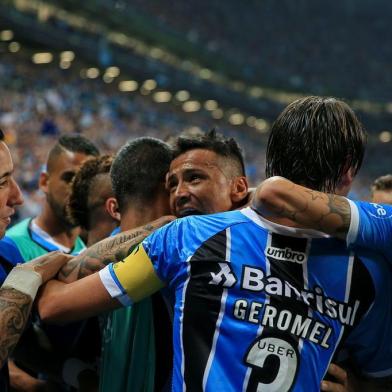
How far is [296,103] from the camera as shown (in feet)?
6.59

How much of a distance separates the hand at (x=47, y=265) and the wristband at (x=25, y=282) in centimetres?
3

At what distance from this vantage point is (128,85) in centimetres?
3328

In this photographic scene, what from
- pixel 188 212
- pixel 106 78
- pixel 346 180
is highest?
pixel 106 78

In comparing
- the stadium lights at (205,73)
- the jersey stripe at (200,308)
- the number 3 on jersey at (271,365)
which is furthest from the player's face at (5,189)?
the stadium lights at (205,73)

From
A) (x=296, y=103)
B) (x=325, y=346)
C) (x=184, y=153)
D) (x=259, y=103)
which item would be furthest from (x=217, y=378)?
(x=259, y=103)

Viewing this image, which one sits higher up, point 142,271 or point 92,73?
point 92,73

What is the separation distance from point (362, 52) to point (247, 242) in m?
45.6

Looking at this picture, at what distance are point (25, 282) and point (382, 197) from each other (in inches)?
82.9

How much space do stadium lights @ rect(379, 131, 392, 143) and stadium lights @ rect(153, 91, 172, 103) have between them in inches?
605

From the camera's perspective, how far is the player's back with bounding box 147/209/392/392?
6.14 feet

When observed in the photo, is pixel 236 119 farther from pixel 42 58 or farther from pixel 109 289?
pixel 109 289

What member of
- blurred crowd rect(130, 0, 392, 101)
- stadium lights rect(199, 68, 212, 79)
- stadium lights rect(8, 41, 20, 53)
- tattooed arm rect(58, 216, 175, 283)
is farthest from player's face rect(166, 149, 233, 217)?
blurred crowd rect(130, 0, 392, 101)

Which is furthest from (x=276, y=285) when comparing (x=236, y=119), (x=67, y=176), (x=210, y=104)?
(x=236, y=119)

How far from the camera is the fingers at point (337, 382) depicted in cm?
213
